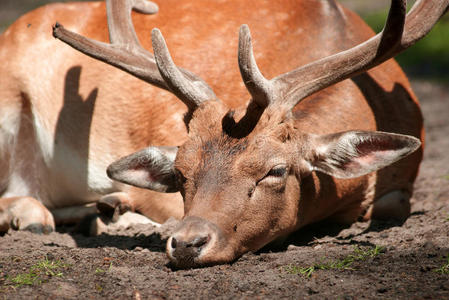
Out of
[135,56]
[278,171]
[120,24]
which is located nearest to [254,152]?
[278,171]

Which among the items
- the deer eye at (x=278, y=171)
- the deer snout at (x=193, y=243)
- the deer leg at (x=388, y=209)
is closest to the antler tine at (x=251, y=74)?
the deer eye at (x=278, y=171)

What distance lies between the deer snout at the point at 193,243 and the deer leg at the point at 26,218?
2003 mm

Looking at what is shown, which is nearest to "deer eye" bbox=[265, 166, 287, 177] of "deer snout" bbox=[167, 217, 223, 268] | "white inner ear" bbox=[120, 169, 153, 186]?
"deer snout" bbox=[167, 217, 223, 268]

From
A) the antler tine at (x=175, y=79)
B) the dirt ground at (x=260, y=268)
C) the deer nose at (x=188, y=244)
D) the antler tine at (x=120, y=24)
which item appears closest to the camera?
the dirt ground at (x=260, y=268)

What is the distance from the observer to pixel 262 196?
412 cm

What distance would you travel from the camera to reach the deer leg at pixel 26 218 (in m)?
5.40

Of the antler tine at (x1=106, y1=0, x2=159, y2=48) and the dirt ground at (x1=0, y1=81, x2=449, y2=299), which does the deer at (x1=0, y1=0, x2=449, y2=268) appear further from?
the dirt ground at (x1=0, y1=81, x2=449, y2=299)

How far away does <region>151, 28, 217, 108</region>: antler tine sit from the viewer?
423 cm

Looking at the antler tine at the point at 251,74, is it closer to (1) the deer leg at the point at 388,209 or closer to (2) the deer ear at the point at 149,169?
(2) the deer ear at the point at 149,169

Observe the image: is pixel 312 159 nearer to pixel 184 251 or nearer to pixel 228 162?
pixel 228 162

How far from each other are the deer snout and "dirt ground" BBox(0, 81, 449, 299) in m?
0.07

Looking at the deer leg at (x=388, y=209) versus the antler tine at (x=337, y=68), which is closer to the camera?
the antler tine at (x=337, y=68)

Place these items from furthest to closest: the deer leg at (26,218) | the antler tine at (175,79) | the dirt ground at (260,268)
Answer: the deer leg at (26,218)
the antler tine at (175,79)
the dirt ground at (260,268)

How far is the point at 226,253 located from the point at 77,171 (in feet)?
8.77
